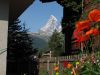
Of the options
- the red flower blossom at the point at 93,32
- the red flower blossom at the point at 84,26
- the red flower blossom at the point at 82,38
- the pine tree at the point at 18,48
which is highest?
the pine tree at the point at 18,48

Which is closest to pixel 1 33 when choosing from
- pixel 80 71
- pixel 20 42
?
pixel 80 71

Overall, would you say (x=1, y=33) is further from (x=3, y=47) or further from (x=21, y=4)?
(x=21, y=4)

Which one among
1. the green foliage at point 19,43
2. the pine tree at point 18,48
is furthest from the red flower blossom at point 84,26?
the green foliage at point 19,43

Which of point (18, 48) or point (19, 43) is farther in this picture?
point (19, 43)

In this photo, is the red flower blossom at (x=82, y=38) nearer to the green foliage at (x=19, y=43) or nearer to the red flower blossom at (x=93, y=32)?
the red flower blossom at (x=93, y=32)

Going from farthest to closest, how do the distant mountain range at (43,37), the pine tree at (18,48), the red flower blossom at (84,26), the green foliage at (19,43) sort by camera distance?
the distant mountain range at (43,37) < the green foliage at (19,43) < the pine tree at (18,48) < the red flower blossom at (84,26)

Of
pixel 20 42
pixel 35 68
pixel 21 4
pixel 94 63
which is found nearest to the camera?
pixel 94 63

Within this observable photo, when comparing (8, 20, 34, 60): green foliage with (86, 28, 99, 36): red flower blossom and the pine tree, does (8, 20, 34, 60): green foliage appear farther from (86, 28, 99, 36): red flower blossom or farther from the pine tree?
(86, 28, 99, 36): red flower blossom

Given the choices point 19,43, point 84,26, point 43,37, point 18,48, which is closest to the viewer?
point 84,26

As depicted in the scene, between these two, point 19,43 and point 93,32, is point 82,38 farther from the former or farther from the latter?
point 19,43

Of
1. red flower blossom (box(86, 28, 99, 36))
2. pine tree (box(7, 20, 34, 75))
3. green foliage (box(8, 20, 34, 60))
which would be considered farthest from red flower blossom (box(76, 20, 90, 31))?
green foliage (box(8, 20, 34, 60))

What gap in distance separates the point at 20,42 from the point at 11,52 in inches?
176

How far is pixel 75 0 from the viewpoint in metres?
20.1

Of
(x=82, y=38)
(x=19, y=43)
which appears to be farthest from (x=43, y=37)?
(x=82, y=38)
